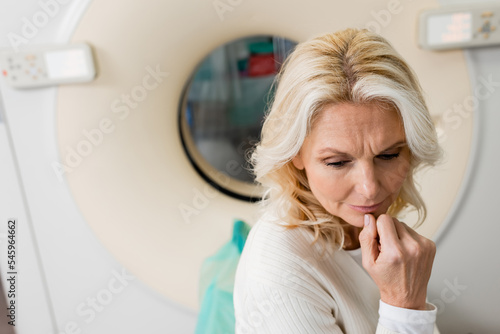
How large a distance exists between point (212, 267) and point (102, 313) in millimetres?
476

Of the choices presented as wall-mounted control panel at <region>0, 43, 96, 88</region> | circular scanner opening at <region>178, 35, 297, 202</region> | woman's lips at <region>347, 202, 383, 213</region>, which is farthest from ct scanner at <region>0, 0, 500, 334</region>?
circular scanner opening at <region>178, 35, 297, 202</region>

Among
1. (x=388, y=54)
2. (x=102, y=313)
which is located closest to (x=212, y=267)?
(x=102, y=313)

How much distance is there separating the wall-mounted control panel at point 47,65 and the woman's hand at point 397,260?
854 millimetres

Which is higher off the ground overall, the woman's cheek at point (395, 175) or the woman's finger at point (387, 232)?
the woman's cheek at point (395, 175)

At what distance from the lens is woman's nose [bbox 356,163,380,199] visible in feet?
2.53

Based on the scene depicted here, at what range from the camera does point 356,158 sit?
78 cm

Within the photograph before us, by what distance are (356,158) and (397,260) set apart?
195 mm

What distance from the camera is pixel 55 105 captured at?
124 cm

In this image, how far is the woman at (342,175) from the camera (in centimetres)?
75

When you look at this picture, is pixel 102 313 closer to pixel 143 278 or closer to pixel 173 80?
pixel 143 278

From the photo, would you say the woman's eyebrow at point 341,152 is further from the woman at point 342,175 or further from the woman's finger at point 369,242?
the woman's finger at point 369,242

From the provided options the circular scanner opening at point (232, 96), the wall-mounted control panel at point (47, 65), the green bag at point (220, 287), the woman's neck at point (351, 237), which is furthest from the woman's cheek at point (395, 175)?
the circular scanner opening at point (232, 96)

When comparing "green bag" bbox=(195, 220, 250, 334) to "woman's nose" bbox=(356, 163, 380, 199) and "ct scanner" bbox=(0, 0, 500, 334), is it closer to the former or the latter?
"ct scanner" bbox=(0, 0, 500, 334)

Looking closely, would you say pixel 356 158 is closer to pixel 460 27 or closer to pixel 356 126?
Result: pixel 356 126
